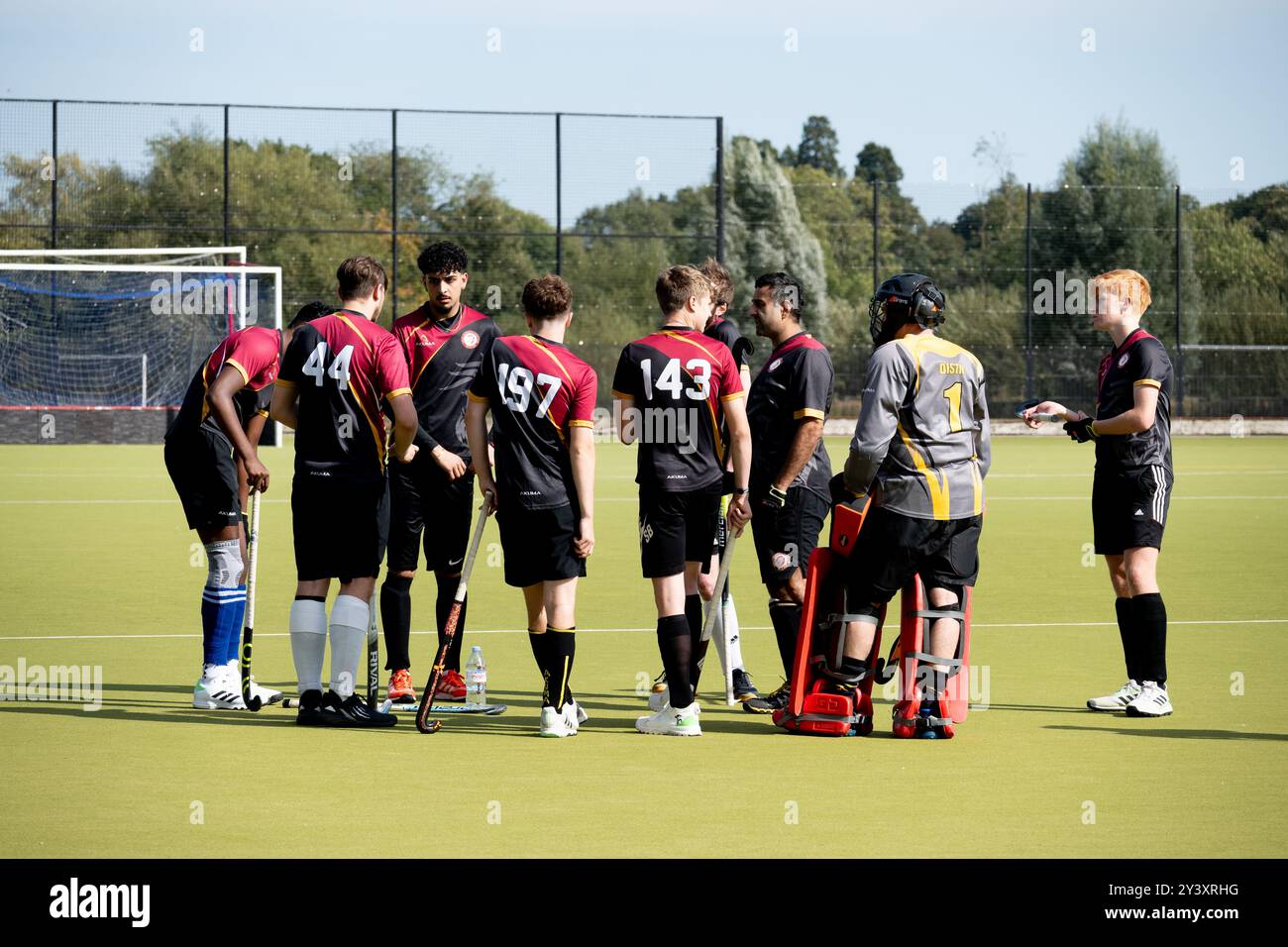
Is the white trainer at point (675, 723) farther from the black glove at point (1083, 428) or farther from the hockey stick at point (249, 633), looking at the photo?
the black glove at point (1083, 428)

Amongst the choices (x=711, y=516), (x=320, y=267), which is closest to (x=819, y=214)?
(x=320, y=267)

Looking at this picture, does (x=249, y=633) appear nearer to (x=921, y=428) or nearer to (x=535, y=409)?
(x=535, y=409)

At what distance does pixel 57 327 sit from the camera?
36000mm

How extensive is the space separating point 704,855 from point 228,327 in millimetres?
31256

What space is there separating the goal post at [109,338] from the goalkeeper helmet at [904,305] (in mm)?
28438

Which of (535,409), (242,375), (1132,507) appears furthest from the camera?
(1132,507)

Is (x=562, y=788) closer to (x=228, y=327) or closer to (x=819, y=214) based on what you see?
(x=228, y=327)

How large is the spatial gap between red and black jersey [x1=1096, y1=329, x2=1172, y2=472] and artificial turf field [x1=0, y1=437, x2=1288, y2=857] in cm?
124

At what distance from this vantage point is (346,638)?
787cm

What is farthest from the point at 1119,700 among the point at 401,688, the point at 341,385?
the point at 341,385

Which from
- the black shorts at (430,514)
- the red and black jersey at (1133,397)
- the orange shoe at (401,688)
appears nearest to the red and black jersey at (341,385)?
the black shorts at (430,514)

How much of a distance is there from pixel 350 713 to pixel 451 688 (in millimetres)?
921

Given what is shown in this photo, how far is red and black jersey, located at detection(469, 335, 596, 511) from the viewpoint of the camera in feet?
24.8

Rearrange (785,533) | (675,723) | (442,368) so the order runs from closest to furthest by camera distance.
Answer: (675,723), (785,533), (442,368)
